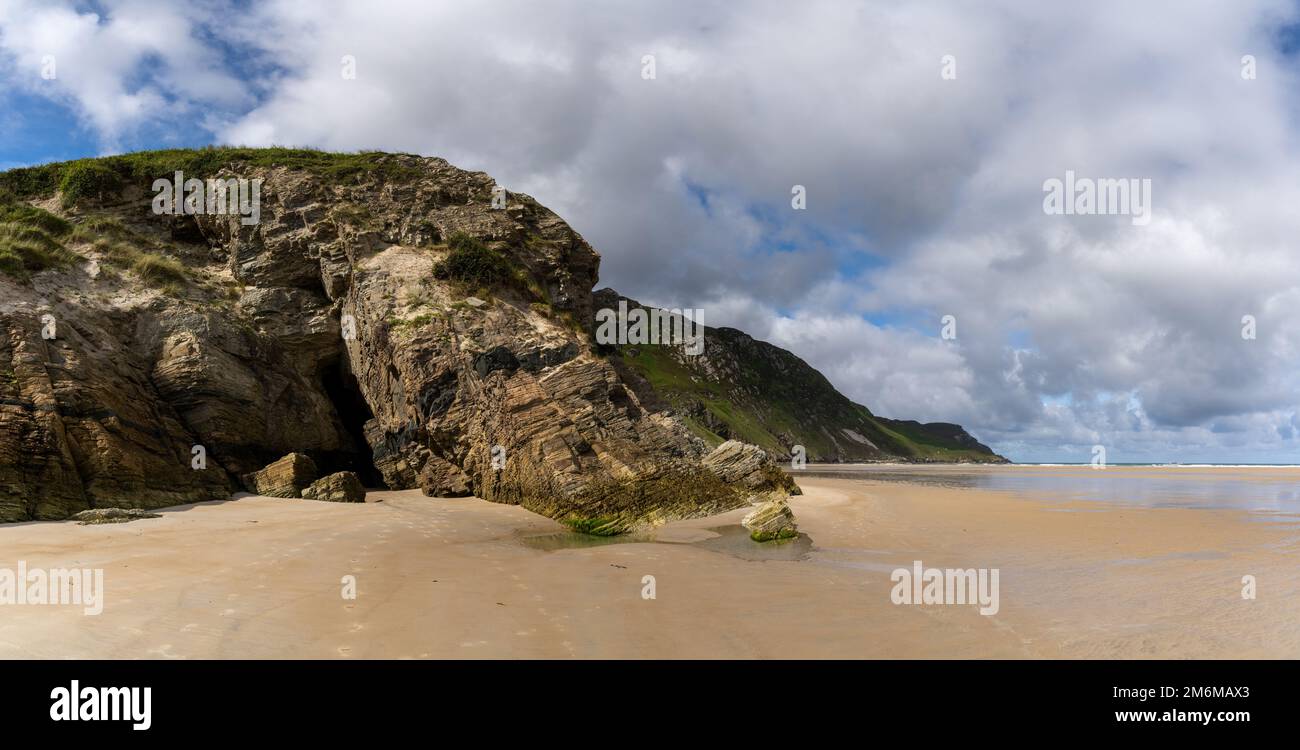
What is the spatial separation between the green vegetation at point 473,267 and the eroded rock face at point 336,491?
10428 mm

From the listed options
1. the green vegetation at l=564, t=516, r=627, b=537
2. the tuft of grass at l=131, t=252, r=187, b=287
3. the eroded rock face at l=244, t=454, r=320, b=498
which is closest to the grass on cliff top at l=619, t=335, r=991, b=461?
the tuft of grass at l=131, t=252, r=187, b=287

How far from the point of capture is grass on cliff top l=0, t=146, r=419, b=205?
31.1 m

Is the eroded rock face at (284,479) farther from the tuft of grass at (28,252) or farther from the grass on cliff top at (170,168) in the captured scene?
the grass on cliff top at (170,168)

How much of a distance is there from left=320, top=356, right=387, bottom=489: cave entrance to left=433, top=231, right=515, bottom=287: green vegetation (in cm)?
769

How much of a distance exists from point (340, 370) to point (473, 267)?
989cm

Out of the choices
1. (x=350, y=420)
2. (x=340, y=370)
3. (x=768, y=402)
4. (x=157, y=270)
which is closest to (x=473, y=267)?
(x=340, y=370)

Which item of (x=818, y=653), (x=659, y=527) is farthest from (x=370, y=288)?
(x=818, y=653)

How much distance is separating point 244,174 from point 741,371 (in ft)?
435

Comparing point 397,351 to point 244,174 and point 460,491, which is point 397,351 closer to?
point 460,491

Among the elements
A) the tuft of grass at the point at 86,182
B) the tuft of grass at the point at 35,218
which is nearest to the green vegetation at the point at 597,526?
the tuft of grass at the point at 35,218

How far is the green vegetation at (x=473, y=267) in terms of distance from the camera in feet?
94.5

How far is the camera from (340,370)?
106 ft
